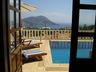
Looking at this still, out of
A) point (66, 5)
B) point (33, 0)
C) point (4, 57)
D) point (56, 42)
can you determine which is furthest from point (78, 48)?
point (66, 5)

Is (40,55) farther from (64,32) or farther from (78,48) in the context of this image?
(64,32)

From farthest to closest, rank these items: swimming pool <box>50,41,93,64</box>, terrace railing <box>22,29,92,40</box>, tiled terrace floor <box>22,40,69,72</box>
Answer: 1. terrace railing <box>22,29,92,40</box>
2. swimming pool <box>50,41,93,64</box>
3. tiled terrace floor <box>22,40,69,72</box>

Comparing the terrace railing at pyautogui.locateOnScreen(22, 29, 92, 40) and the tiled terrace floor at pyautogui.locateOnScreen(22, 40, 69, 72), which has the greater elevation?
the terrace railing at pyautogui.locateOnScreen(22, 29, 92, 40)

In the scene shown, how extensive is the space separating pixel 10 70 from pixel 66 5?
15341 mm

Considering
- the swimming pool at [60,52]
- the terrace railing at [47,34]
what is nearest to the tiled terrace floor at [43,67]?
the swimming pool at [60,52]

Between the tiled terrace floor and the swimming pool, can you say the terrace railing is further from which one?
the tiled terrace floor

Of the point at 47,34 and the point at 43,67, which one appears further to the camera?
the point at 47,34

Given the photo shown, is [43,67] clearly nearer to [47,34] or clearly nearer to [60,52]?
[60,52]

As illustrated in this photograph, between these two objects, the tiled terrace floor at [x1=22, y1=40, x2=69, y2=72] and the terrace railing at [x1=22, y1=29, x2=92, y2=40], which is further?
the terrace railing at [x1=22, y1=29, x2=92, y2=40]

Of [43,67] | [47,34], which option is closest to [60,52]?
[47,34]

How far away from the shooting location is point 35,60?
669 centimetres

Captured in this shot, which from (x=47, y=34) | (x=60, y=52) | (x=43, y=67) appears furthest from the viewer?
(x=47, y=34)

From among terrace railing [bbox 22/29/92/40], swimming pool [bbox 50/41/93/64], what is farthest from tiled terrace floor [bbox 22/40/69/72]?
terrace railing [bbox 22/29/92/40]

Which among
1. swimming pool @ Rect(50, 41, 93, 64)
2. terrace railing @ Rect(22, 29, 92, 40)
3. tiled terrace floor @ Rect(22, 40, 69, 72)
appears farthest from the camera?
terrace railing @ Rect(22, 29, 92, 40)
